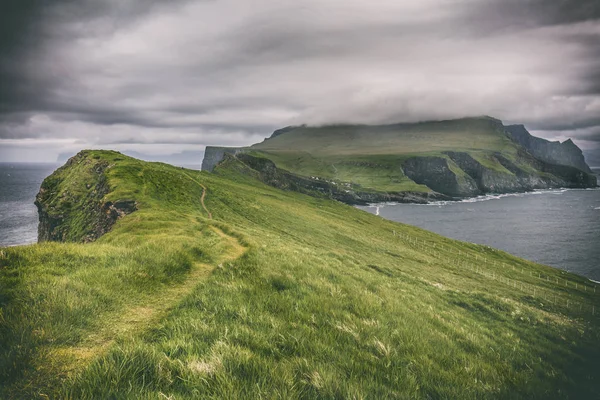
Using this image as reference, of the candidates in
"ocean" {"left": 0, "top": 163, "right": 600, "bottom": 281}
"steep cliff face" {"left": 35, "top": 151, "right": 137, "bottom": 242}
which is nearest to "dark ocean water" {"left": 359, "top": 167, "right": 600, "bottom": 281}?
"ocean" {"left": 0, "top": 163, "right": 600, "bottom": 281}

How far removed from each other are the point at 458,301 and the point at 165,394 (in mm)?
19794

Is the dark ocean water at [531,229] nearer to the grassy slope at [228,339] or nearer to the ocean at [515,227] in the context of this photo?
the ocean at [515,227]

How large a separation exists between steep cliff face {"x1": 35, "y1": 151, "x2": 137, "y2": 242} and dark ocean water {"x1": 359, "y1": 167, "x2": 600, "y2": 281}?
99.9 metres

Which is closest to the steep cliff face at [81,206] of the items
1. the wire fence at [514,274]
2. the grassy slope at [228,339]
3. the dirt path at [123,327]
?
the grassy slope at [228,339]

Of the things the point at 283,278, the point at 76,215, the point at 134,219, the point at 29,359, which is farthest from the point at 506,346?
the point at 76,215

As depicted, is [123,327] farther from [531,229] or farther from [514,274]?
[531,229]

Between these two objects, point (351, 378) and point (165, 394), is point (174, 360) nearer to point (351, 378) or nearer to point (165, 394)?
point (165, 394)

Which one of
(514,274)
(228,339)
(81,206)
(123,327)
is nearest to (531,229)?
(514,274)

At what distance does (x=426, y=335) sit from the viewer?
28.5ft

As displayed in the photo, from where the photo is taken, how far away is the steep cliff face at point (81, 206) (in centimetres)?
3850

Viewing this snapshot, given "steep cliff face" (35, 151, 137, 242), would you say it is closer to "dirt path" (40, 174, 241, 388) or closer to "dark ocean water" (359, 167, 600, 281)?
"dirt path" (40, 174, 241, 388)

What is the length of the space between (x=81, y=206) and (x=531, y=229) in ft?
520

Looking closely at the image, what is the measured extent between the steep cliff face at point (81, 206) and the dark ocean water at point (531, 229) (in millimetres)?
99865

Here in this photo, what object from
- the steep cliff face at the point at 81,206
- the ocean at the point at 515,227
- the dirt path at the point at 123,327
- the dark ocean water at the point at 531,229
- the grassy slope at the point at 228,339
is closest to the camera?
the grassy slope at the point at 228,339
